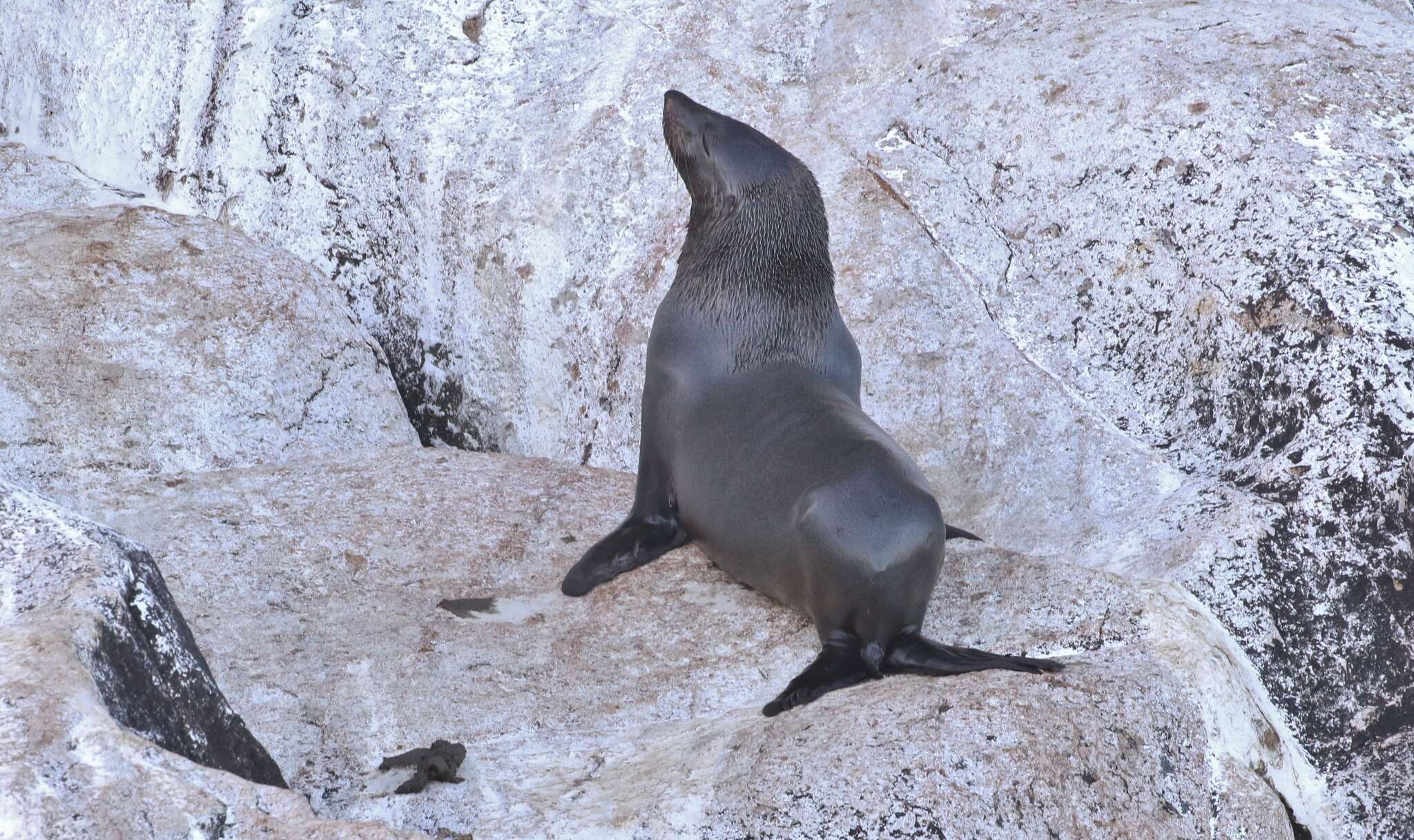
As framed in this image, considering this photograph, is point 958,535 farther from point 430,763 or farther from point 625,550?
point 430,763

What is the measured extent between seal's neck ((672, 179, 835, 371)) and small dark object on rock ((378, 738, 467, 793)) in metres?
1.96

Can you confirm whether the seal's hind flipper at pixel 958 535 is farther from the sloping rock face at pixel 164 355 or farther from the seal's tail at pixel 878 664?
the sloping rock face at pixel 164 355

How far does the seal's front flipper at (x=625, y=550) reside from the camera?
4.73 metres

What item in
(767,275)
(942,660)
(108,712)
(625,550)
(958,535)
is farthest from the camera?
(767,275)

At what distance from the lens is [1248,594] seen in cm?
432

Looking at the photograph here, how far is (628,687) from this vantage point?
13.4ft

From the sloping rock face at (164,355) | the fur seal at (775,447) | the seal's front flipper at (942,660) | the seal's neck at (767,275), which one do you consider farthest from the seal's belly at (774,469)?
the sloping rock face at (164,355)

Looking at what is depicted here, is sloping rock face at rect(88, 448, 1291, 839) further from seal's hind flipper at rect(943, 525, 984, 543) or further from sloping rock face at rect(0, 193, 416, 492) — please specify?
sloping rock face at rect(0, 193, 416, 492)

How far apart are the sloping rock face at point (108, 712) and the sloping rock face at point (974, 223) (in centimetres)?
289

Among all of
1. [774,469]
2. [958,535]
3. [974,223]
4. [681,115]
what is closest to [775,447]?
[774,469]

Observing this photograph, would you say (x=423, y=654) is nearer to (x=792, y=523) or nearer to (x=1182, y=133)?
(x=792, y=523)

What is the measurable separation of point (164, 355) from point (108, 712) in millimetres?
3542

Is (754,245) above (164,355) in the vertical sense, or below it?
above

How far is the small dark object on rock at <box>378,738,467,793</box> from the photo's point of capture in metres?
3.41
